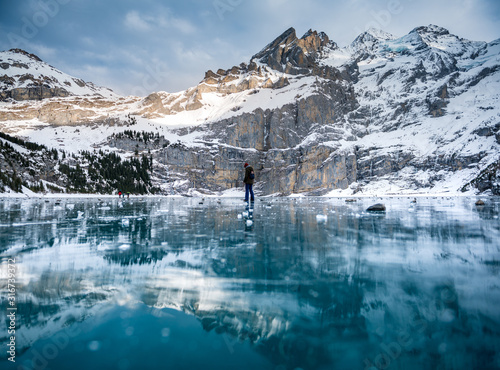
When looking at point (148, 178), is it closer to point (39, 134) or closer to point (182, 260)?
point (39, 134)

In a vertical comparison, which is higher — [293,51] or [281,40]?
[281,40]

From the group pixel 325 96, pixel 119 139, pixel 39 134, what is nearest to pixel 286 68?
pixel 325 96

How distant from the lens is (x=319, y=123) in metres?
145

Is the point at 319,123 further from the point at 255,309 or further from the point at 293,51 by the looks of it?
the point at 255,309

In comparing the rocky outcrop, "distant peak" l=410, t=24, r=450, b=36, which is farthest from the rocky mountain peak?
Result: the rocky outcrop

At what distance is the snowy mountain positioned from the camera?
347ft

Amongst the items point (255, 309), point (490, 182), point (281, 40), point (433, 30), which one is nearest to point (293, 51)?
point (281, 40)

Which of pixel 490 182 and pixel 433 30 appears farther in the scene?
pixel 433 30

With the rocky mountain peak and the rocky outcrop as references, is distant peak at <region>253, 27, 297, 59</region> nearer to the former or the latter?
the rocky mountain peak

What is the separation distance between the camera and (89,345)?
2023mm

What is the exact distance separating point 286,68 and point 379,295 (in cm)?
18900

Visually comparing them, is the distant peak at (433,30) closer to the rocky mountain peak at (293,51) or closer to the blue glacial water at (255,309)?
the rocky mountain peak at (293,51)

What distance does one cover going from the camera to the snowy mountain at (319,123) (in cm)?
10588

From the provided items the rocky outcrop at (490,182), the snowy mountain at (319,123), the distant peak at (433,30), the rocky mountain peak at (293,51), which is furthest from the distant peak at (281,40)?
the rocky outcrop at (490,182)
